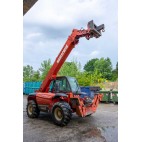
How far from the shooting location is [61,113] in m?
4.92

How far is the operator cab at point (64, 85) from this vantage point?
218 inches

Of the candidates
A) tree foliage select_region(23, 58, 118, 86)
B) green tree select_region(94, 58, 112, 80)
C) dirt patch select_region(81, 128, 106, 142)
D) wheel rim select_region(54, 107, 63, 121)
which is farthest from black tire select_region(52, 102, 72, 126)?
green tree select_region(94, 58, 112, 80)

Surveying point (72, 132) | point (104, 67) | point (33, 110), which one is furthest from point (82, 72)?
point (104, 67)

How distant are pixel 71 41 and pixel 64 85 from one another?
1211 mm

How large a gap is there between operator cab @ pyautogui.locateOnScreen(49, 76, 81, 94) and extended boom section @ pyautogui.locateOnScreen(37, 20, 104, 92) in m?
0.35

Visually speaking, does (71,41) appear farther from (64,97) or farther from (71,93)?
(64,97)

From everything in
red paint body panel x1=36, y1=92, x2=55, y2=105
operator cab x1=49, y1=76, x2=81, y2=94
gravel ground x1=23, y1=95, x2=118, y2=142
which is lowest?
gravel ground x1=23, y1=95, x2=118, y2=142

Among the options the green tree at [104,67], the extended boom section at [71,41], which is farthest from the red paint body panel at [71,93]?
the green tree at [104,67]

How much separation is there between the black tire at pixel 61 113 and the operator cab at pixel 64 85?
2.01 feet

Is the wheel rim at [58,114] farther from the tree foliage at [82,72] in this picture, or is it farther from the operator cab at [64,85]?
the tree foliage at [82,72]

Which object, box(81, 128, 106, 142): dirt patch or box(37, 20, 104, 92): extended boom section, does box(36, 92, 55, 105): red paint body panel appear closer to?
box(37, 20, 104, 92): extended boom section

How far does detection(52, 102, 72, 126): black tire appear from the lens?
4789 millimetres
